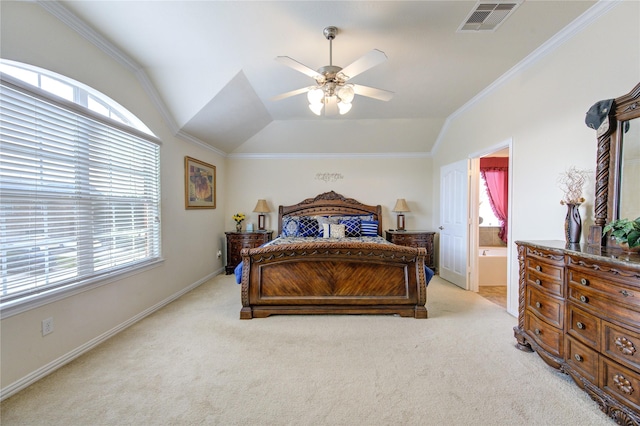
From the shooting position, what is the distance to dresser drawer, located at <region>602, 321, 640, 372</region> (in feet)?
4.72

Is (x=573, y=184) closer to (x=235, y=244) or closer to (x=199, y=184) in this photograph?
(x=199, y=184)

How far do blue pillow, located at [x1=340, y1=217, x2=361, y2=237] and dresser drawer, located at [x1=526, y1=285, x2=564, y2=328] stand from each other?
291 centimetres

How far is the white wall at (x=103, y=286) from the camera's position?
181 cm

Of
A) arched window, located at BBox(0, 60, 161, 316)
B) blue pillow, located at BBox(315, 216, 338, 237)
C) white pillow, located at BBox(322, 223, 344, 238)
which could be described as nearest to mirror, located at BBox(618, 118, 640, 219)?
white pillow, located at BBox(322, 223, 344, 238)

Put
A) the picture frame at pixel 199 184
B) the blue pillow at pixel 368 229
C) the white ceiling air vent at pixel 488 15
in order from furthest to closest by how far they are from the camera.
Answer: the blue pillow at pixel 368 229
the picture frame at pixel 199 184
the white ceiling air vent at pixel 488 15

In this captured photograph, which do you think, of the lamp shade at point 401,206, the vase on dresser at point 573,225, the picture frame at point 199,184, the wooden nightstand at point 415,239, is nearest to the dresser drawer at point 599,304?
the vase on dresser at point 573,225

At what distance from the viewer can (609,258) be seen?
154 centimetres

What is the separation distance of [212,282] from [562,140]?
4.91 meters

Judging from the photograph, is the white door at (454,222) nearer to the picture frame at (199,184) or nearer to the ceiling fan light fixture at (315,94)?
the ceiling fan light fixture at (315,94)

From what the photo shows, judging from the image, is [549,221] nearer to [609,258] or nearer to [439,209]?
[609,258]

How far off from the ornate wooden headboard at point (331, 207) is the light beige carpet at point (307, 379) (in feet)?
9.08

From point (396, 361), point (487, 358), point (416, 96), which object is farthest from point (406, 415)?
point (416, 96)

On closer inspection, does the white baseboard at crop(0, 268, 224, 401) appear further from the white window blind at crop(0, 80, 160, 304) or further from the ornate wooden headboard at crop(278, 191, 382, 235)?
the ornate wooden headboard at crop(278, 191, 382, 235)

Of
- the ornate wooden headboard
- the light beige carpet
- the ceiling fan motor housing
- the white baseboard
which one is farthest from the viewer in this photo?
the ornate wooden headboard
